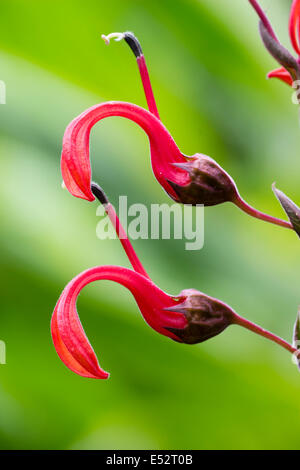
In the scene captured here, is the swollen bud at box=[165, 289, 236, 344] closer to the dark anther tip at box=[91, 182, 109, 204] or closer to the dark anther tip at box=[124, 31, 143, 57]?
the dark anther tip at box=[91, 182, 109, 204]

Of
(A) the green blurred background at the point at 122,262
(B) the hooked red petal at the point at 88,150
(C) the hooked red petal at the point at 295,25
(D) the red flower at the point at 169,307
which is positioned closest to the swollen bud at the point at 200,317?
(D) the red flower at the point at 169,307

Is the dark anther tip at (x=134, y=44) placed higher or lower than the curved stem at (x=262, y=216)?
higher

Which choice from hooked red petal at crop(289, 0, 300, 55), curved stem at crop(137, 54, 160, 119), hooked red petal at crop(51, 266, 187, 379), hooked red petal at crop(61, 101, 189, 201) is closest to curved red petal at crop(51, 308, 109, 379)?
hooked red petal at crop(51, 266, 187, 379)

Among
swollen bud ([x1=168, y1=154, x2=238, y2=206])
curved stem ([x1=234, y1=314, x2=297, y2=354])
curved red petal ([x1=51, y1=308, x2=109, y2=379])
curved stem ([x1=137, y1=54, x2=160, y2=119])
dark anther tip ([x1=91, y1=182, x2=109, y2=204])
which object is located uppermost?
curved stem ([x1=137, y1=54, x2=160, y2=119])

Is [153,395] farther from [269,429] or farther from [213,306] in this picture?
[213,306]

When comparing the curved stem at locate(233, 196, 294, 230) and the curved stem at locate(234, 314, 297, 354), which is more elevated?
the curved stem at locate(233, 196, 294, 230)

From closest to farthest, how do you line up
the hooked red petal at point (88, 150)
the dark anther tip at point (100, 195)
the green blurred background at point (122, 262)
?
the hooked red petal at point (88, 150) < the dark anther tip at point (100, 195) < the green blurred background at point (122, 262)

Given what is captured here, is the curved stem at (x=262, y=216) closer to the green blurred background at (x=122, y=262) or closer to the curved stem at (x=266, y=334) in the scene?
the curved stem at (x=266, y=334)
